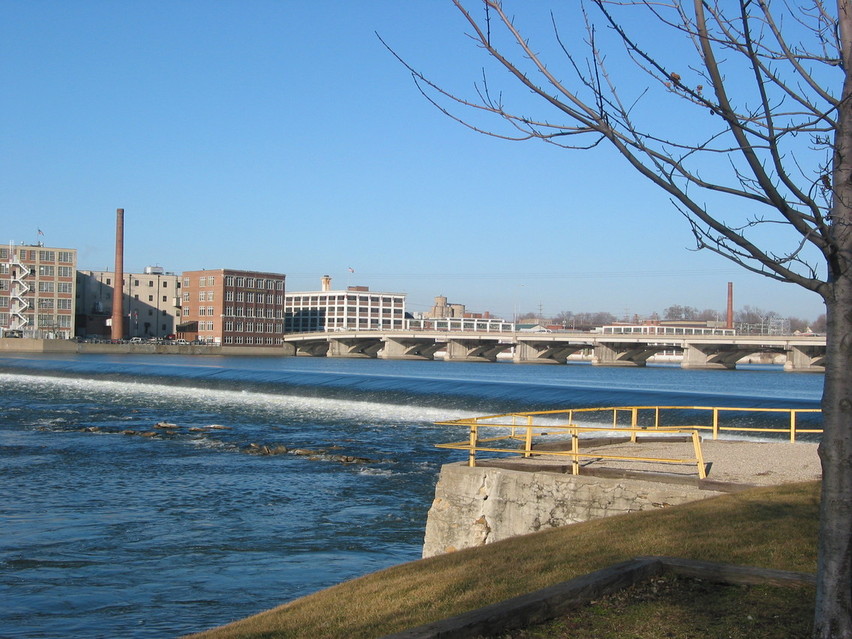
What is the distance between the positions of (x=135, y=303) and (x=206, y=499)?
146446 mm

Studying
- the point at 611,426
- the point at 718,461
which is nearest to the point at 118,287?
the point at 611,426

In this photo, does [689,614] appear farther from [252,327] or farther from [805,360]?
[252,327]

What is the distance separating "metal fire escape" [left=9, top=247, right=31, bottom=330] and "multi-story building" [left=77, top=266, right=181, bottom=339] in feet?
45.6

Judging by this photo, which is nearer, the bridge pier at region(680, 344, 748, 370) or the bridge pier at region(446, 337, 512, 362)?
the bridge pier at region(680, 344, 748, 370)

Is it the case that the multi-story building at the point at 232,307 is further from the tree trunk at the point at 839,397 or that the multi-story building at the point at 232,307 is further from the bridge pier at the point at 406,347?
the tree trunk at the point at 839,397

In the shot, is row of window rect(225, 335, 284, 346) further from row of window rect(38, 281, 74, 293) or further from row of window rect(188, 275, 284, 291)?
row of window rect(38, 281, 74, 293)

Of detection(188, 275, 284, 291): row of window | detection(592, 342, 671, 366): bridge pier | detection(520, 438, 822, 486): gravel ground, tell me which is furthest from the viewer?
detection(188, 275, 284, 291): row of window

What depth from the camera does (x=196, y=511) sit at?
69.8 feet

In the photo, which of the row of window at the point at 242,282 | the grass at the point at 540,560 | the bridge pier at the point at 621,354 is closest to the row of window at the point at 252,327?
the row of window at the point at 242,282

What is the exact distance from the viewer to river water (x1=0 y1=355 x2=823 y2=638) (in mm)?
14367

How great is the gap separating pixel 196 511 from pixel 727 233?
59.2 feet

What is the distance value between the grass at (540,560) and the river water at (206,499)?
407 centimetres

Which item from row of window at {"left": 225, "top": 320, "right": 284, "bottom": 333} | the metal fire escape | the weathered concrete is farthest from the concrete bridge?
the weathered concrete

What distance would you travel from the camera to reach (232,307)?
153625 millimetres
